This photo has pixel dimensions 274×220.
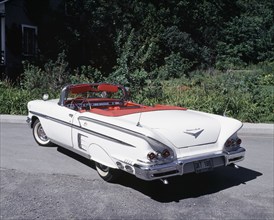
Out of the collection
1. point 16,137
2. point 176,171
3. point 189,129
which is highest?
point 189,129

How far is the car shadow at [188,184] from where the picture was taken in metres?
5.10

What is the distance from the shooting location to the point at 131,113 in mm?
5410

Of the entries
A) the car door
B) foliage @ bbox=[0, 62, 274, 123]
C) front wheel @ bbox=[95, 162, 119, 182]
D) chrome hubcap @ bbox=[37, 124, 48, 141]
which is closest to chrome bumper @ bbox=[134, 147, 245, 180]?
front wheel @ bbox=[95, 162, 119, 182]

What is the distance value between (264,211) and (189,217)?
3.20 ft

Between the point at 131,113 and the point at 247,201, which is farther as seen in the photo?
the point at 131,113

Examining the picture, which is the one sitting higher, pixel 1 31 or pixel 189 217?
pixel 1 31

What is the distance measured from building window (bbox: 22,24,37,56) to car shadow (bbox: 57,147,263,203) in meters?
18.1

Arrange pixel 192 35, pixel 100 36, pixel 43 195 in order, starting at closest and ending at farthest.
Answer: pixel 43 195, pixel 100 36, pixel 192 35

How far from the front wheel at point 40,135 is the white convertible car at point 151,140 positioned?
4.26 ft

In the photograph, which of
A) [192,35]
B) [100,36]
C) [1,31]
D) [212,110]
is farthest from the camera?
[192,35]

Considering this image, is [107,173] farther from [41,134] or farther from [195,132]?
[41,134]

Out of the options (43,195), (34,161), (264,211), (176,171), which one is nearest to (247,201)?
(264,211)

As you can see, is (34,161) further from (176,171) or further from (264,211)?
(264,211)

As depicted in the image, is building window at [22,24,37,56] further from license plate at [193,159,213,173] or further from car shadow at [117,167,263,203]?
license plate at [193,159,213,173]
